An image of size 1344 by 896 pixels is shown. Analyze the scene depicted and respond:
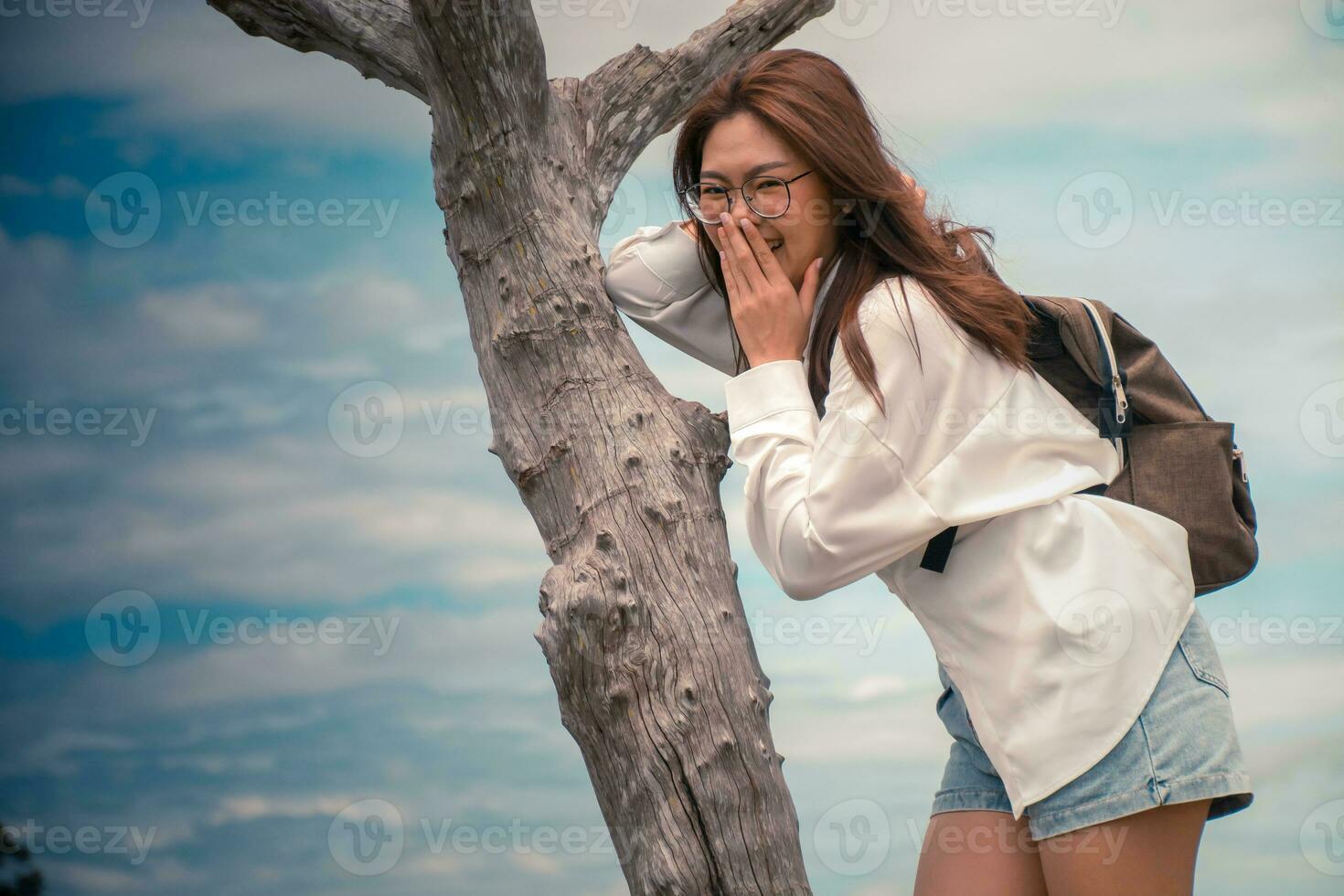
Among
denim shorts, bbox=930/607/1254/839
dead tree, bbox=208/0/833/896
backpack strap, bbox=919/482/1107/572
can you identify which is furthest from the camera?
dead tree, bbox=208/0/833/896

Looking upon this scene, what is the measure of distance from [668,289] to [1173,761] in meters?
1.38

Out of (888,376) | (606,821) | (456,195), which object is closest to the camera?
(888,376)

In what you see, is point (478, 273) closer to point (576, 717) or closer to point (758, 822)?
point (576, 717)

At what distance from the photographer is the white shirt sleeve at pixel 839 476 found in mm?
1906

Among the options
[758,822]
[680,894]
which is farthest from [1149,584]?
[680,894]

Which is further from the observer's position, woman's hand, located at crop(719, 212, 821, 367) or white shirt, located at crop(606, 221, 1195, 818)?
woman's hand, located at crop(719, 212, 821, 367)

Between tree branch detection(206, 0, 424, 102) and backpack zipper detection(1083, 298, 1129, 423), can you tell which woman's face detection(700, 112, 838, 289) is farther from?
tree branch detection(206, 0, 424, 102)

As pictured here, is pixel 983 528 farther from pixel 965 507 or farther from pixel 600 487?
pixel 600 487

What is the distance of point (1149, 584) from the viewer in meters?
2.04

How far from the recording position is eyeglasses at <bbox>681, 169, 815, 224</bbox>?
2.20 metres

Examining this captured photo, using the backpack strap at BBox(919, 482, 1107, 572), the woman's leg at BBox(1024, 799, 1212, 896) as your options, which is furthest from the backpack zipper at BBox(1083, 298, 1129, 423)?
the woman's leg at BBox(1024, 799, 1212, 896)

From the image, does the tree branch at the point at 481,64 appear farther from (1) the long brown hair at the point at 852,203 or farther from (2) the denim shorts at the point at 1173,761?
→ (2) the denim shorts at the point at 1173,761

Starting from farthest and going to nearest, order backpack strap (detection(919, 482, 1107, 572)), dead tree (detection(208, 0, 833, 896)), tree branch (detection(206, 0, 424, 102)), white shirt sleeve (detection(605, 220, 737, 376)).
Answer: tree branch (detection(206, 0, 424, 102)), white shirt sleeve (detection(605, 220, 737, 376)), dead tree (detection(208, 0, 833, 896)), backpack strap (detection(919, 482, 1107, 572))

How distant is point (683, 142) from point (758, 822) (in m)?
1.38
